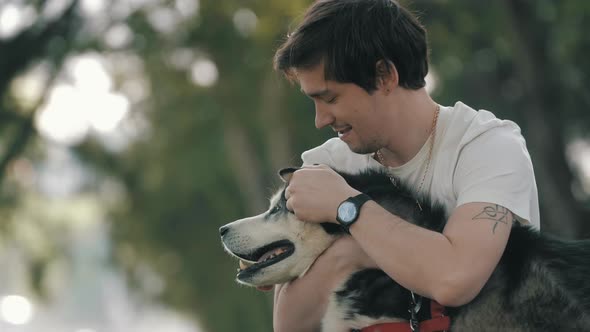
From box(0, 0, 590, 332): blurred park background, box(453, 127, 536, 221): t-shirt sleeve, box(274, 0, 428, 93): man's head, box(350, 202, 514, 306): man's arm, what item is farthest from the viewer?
box(0, 0, 590, 332): blurred park background

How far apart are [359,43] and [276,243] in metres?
1.01

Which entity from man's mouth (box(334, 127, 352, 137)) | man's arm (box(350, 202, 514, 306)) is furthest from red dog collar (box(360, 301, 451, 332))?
man's mouth (box(334, 127, 352, 137))

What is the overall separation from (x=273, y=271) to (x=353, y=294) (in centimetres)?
38

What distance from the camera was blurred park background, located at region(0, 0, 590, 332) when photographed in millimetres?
15062

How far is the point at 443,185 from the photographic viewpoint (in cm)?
420

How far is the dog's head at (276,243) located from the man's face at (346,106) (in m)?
0.42

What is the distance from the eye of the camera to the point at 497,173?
153 inches

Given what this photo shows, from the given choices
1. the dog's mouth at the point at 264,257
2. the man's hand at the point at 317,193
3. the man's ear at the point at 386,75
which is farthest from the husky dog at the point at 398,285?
the man's ear at the point at 386,75

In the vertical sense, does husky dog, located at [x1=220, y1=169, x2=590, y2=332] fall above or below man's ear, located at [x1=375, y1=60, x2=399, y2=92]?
below

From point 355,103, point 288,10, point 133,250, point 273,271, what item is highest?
point 288,10

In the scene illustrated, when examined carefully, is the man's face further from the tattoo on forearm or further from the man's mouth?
the tattoo on forearm

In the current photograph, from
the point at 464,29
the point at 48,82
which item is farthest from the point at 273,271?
the point at 464,29

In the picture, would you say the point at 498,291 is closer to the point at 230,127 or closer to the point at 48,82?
the point at 48,82

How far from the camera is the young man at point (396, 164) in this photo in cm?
378
